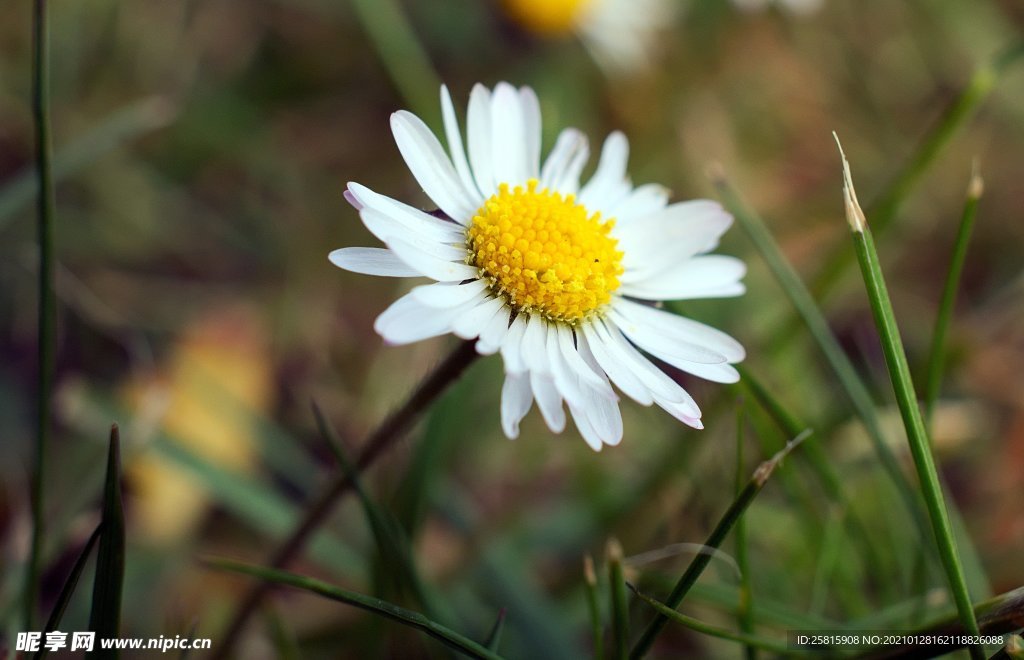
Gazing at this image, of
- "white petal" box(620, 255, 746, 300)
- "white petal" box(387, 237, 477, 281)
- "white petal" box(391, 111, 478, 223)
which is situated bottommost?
"white petal" box(387, 237, 477, 281)

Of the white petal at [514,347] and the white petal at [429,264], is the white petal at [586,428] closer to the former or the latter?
the white petal at [514,347]

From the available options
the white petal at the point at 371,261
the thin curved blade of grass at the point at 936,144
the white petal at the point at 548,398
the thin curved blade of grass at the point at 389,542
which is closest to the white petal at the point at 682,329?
the white petal at the point at 548,398

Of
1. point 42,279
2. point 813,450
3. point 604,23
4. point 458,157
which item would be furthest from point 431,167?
point 604,23

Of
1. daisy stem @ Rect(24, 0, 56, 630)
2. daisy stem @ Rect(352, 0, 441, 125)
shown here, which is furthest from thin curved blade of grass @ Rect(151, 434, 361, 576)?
daisy stem @ Rect(352, 0, 441, 125)

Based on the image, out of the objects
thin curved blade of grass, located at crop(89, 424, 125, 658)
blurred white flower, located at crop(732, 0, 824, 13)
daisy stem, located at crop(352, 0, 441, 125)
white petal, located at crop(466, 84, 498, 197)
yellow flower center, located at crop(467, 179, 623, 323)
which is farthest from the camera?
blurred white flower, located at crop(732, 0, 824, 13)

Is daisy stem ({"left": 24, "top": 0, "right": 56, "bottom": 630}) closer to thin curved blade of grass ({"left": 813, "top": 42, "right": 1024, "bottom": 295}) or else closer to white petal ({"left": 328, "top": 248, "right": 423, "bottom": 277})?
white petal ({"left": 328, "top": 248, "right": 423, "bottom": 277})

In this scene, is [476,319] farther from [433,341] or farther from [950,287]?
[433,341]

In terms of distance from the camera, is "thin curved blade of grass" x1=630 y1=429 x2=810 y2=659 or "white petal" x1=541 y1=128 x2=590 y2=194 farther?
"white petal" x1=541 y1=128 x2=590 y2=194
